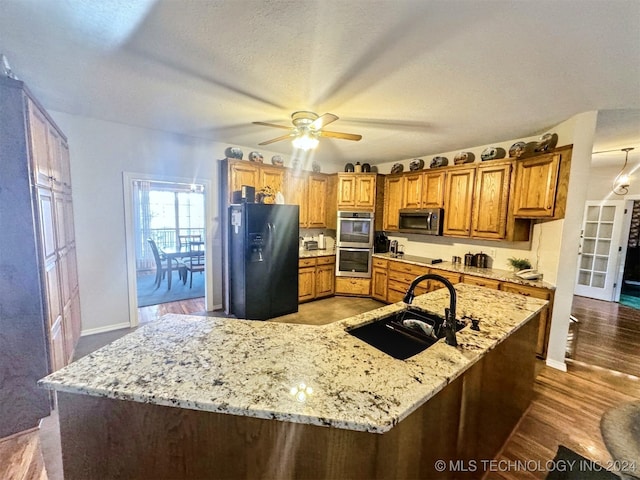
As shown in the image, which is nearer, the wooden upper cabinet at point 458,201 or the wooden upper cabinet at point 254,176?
the wooden upper cabinet at point 458,201

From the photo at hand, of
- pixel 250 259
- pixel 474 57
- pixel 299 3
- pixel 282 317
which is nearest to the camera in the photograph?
pixel 299 3

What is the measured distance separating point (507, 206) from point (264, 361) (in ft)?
11.6

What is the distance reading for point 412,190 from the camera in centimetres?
437

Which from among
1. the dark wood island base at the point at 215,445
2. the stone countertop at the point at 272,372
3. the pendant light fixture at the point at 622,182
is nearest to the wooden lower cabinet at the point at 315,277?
the stone countertop at the point at 272,372

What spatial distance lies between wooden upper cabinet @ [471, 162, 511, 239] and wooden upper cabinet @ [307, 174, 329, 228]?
8.11ft

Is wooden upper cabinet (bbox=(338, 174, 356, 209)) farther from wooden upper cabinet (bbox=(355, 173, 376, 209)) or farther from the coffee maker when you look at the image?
the coffee maker

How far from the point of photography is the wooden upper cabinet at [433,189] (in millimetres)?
3971

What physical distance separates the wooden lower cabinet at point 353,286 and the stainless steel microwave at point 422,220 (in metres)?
1.16

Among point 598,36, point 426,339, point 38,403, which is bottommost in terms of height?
point 38,403

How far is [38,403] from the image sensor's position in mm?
1871

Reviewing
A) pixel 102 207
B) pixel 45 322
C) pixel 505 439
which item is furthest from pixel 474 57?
pixel 102 207

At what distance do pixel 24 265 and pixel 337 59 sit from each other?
2.52 metres

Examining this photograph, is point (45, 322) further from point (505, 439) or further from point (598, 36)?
point (598, 36)

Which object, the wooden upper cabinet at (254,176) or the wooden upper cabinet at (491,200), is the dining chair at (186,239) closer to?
the wooden upper cabinet at (254,176)
